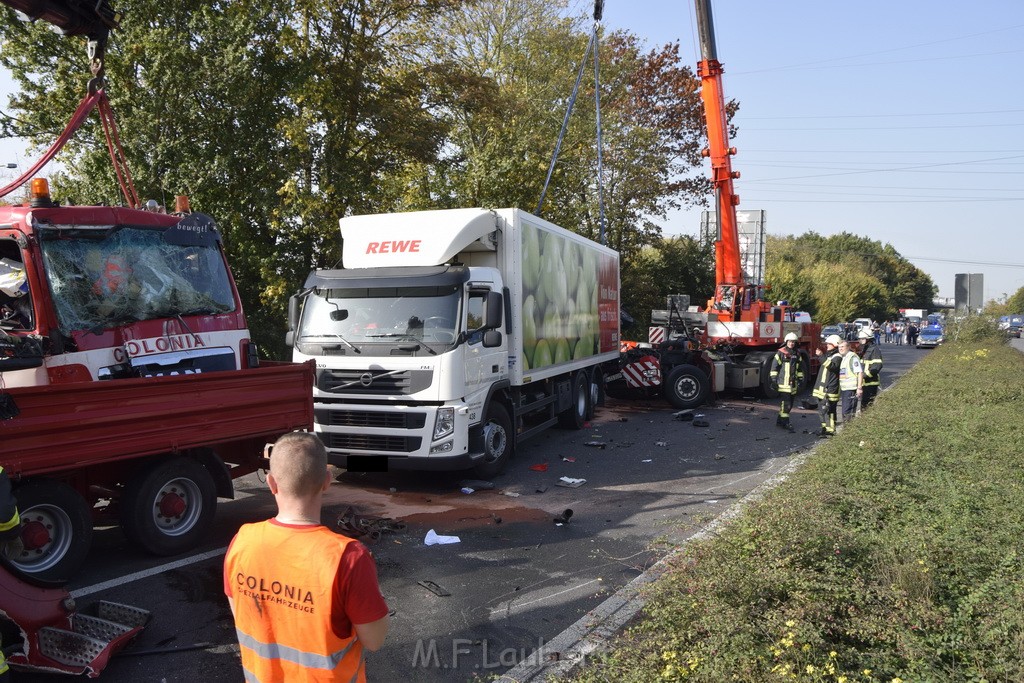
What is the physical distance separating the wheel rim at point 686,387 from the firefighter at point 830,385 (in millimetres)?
3856

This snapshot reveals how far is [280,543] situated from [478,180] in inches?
651

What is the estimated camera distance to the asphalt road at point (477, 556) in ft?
15.0

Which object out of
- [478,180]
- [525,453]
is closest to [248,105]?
[478,180]

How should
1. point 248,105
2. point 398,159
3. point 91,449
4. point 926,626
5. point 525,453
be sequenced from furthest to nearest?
point 398,159, point 248,105, point 525,453, point 91,449, point 926,626

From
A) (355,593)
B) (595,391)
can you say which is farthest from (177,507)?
(595,391)

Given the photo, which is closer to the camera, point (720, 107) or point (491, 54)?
point (720, 107)

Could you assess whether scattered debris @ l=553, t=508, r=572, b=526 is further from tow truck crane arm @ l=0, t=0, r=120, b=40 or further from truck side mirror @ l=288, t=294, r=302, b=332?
tow truck crane arm @ l=0, t=0, r=120, b=40

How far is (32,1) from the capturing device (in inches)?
221

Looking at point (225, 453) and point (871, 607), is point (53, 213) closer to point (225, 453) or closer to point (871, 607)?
point (225, 453)

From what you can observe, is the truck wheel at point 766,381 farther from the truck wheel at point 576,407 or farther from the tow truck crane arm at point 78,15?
the tow truck crane arm at point 78,15

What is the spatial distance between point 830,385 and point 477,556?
7.53 metres

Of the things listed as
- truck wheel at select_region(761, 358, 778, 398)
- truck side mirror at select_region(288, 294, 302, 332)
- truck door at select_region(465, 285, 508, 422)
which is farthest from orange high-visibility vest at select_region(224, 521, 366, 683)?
truck wheel at select_region(761, 358, 778, 398)

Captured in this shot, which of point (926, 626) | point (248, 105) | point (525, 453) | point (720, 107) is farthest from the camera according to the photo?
point (720, 107)

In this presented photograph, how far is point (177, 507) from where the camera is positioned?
630cm
